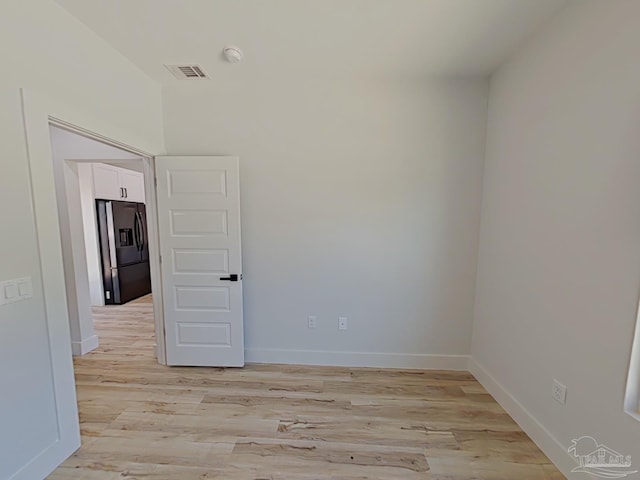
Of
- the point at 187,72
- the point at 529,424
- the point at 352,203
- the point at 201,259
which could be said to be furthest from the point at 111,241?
the point at 529,424

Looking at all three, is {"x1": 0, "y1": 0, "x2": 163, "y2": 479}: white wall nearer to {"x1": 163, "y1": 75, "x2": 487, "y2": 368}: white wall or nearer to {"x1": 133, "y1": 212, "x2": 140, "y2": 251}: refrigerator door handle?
{"x1": 163, "y1": 75, "x2": 487, "y2": 368}: white wall

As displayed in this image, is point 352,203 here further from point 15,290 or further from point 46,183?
point 15,290

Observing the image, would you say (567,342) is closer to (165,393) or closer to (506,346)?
(506,346)

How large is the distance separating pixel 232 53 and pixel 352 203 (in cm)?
158

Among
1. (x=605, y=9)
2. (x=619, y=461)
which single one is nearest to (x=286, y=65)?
(x=605, y=9)

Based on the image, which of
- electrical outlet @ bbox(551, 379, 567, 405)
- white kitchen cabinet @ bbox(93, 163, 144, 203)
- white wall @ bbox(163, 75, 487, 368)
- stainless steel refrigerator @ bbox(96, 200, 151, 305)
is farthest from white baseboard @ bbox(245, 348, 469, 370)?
white kitchen cabinet @ bbox(93, 163, 144, 203)

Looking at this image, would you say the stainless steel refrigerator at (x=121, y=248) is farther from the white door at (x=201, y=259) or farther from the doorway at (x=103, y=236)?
the white door at (x=201, y=259)

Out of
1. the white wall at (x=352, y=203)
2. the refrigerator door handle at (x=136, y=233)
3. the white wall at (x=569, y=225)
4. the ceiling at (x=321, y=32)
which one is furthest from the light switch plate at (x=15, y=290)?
the refrigerator door handle at (x=136, y=233)

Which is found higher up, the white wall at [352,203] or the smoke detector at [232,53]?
the smoke detector at [232,53]

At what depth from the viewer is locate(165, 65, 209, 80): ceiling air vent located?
2336 millimetres

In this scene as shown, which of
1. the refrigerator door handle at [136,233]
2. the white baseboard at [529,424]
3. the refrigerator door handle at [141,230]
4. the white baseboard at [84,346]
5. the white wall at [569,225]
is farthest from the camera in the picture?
the refrigerator door handle at [141,230]

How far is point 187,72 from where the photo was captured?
2416mm

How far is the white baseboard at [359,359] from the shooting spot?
2762mm

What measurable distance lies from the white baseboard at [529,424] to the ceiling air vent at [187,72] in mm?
3704
